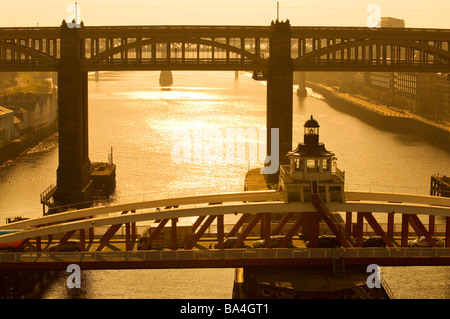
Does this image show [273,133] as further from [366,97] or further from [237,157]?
[366,97]

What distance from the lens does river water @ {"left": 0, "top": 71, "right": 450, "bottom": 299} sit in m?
46.8

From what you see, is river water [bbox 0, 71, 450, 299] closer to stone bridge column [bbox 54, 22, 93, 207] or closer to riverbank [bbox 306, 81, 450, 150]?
riverbank [bbox 306, 81, 450, 150]

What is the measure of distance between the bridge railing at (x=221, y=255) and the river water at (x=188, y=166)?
8.34 meters

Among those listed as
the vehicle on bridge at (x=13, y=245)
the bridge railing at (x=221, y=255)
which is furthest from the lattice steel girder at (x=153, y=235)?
the vehicle on bridge at (x=13, y=245)

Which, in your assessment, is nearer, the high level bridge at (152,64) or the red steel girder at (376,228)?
the red steel girder at (376,228)

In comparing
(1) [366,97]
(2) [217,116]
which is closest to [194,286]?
(2) [217,116]

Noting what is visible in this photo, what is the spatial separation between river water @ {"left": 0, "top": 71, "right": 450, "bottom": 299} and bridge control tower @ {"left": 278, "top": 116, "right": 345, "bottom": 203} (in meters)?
10.5

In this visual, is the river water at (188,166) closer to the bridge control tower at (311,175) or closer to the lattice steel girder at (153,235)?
the lattice steel girder at (153,235)

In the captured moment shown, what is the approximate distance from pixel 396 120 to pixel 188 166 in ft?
196

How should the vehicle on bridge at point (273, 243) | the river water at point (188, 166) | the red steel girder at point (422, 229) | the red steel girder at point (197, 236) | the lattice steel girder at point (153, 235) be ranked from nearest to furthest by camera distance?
the lattice steel girder at point (153, 235), the red steel girder at point (197, 236), the red steel girder at point (422, 229), the vehicle on bridge at point (273, 243), the river water at point (188, 166)

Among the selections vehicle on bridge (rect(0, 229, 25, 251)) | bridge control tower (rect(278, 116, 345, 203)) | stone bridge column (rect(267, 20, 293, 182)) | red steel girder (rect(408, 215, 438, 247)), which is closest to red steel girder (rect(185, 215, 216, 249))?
bridge control tower (rect(278, 116, 345, 203))

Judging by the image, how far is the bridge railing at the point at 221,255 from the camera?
3569cm

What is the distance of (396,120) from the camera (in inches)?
5566

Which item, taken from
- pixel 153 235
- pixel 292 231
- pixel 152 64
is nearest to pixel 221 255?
pixel 153 235
